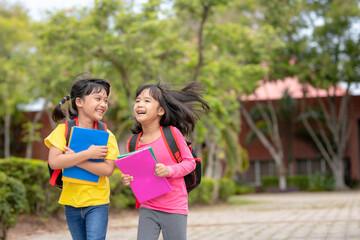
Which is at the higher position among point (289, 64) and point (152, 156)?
point (289, 64)

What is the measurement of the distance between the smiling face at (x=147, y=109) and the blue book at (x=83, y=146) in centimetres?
29

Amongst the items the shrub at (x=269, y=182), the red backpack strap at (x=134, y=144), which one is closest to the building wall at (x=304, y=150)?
the shrub at (x=269, y=182)

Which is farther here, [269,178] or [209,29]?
[269,178]

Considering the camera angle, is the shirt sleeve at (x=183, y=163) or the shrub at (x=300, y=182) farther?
the shrub at (x=300, y=182)

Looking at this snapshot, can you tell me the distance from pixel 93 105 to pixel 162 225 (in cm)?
101

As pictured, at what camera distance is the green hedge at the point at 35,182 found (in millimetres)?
7945

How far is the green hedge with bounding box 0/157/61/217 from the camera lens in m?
7.95

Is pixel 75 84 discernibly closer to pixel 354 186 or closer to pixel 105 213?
pixel 105 213

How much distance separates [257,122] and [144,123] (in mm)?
31166

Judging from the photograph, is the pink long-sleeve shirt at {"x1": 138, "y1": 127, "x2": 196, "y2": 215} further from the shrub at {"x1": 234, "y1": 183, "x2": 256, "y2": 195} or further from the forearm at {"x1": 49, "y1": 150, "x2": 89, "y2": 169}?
the shrub at {"x1": 234, "y1": 183, "x2": 256, "y2": 195}

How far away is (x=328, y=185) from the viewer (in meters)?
31.7

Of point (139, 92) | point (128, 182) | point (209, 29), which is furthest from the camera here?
point (209, 29)

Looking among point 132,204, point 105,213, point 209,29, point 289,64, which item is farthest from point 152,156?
point 289,64

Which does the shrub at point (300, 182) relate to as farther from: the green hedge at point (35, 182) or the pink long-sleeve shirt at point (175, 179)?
the pink long-sleeve shirt at point (175, 179)
